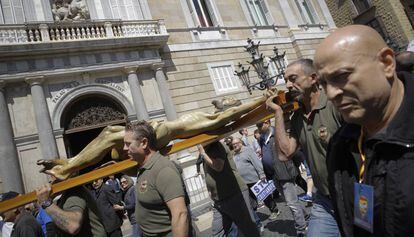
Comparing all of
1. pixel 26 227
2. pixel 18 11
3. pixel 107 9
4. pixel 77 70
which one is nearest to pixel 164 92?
pixel 77 70

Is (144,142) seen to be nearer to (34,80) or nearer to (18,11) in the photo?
(34,80)

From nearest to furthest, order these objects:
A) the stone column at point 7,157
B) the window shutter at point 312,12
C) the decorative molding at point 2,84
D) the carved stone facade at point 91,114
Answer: the stone column at point 7,157 → the decorative molding at point 2,84 → the carved stone facade at point 91,114 → the window shutter at point 312,12

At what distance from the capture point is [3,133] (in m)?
9.27

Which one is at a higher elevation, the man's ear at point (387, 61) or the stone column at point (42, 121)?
the stone column at point (42, 121)

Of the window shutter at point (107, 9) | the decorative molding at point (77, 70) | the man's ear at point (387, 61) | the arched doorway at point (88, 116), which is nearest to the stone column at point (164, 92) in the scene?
the decorative molding at point (77, 70)

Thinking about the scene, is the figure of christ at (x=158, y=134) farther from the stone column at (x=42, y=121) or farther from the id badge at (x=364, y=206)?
the stone column at (x=42, y=121)

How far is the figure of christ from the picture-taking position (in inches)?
106

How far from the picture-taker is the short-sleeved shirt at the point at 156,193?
99.3 inches

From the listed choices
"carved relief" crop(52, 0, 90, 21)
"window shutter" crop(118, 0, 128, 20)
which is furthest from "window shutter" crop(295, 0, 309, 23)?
"carved relief" crop(52, 0, 90, 21)

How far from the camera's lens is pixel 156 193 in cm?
256

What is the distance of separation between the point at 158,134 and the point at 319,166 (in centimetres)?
145

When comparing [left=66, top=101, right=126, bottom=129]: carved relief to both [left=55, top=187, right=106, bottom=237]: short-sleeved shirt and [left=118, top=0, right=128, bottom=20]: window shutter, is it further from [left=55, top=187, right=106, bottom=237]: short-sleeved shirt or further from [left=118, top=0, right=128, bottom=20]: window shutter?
[left=55, top=187, right=106, bottom=237]: short-sleeved shirt

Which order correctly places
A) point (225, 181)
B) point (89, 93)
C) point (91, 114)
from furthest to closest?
point (91, 114), point (89, 93), point (225, 181)

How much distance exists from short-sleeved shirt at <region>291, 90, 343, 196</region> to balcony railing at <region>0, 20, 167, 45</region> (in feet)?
33.0
